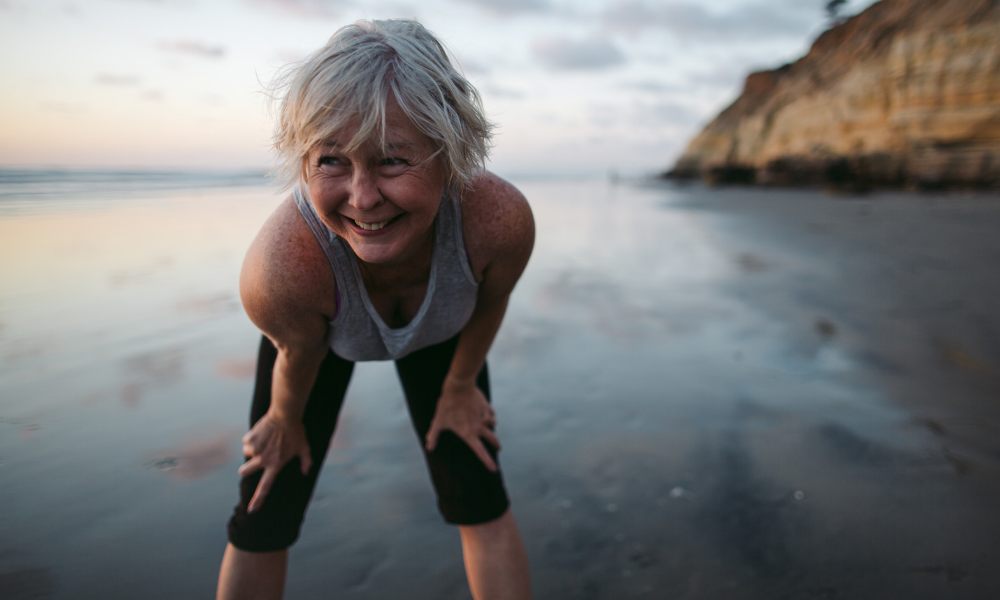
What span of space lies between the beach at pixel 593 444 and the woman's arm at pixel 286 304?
0.60 meters

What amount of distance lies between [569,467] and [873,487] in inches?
53.0

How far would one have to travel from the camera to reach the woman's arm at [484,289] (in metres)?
1.56

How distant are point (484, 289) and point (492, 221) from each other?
272 mm

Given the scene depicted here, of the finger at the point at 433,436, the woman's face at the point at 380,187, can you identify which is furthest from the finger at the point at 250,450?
the woman's face at the point at 380,187

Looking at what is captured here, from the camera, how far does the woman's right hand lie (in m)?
1.72

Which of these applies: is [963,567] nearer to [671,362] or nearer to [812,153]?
[671,362]

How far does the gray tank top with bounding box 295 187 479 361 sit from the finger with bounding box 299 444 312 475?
395mm

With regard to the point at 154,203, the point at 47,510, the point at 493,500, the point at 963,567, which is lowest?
the point at 963,567

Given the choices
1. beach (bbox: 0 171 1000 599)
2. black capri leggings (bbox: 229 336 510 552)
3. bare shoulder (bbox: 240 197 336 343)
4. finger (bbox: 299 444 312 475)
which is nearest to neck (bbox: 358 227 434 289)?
bare shoulder (bbox: 240 197 336 343)

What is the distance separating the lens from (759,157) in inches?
1131

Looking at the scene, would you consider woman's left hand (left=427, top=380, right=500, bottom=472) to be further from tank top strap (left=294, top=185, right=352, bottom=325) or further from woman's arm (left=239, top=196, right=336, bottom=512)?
tank top strap (left=294, top=185, right=352, bottom=325)

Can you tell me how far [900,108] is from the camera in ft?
59.0

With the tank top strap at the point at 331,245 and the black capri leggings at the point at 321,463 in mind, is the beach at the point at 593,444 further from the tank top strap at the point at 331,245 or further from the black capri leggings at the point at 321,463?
the tank top strap at the point at 331,245

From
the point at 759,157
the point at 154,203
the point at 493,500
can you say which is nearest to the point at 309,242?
the point at 493,500
